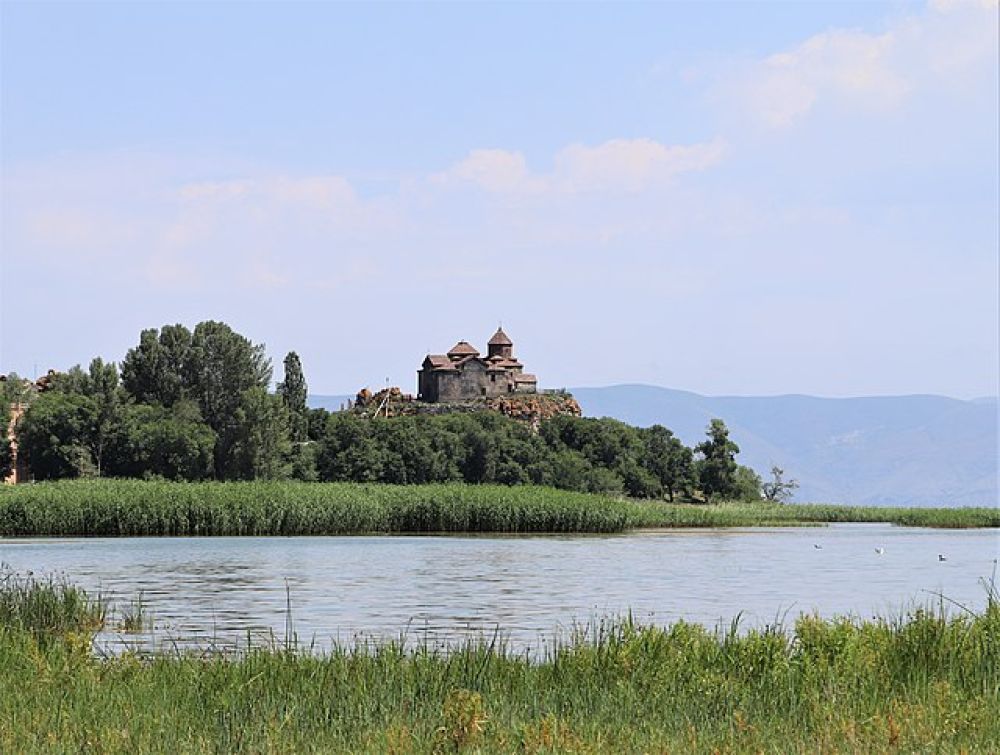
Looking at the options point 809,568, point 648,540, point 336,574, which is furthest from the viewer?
point 648,540

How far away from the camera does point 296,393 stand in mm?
130500

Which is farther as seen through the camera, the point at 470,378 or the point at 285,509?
the point at 470,378

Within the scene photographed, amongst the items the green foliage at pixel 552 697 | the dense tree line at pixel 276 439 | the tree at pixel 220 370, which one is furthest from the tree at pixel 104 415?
the green foliage at pixel 552 697

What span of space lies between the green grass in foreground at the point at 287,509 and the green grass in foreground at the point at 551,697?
42.1 metres

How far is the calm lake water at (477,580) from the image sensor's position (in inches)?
1121

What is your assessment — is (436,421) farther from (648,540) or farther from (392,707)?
(392,707)

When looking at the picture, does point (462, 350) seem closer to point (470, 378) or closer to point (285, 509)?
point (470, 378)

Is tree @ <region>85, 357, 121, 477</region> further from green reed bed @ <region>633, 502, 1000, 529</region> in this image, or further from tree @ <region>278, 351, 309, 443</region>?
green reed bed @ <region>633, 502, 1000, 529</region>

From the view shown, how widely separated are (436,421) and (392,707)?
115293 mm

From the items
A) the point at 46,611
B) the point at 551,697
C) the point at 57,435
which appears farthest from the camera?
the point at 57,435

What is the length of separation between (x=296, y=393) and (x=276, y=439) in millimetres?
26381

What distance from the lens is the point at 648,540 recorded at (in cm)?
6456

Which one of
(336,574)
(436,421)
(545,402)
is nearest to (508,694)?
(336,574)

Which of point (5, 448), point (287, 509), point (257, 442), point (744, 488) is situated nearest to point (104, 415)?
point (5, 448)
